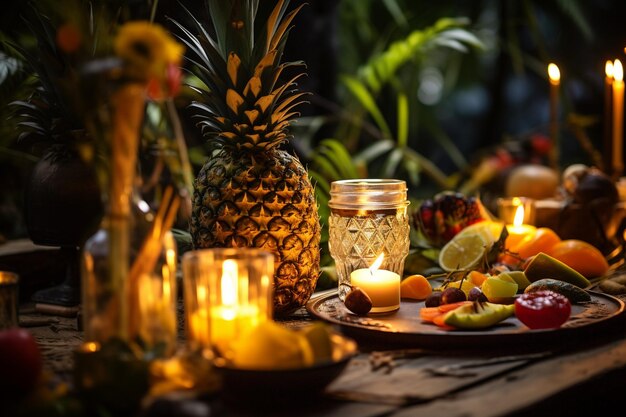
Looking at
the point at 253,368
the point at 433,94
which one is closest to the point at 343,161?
the point at 253,368

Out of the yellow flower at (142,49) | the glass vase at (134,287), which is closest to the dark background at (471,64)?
the glass vase at (134,287)

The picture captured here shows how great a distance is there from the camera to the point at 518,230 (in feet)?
8.02

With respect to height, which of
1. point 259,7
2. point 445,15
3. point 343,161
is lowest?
point 343,161

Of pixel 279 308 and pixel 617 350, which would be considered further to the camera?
pixel 279 308

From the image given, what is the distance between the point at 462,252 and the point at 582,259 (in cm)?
33

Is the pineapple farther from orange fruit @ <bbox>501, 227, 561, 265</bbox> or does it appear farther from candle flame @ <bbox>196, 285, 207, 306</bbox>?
orange fruit @ <bbox>501, 227, 561, 265</bbox>

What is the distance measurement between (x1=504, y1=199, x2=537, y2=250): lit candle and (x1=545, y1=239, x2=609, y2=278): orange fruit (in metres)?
0.17

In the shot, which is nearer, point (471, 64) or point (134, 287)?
point (134, 287)

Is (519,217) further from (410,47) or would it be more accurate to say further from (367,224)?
(410,47)

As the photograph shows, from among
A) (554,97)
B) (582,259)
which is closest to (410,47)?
(554,97)

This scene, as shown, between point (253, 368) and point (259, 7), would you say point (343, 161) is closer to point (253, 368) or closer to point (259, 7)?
point (259, 7)

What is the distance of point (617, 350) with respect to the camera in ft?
5.19

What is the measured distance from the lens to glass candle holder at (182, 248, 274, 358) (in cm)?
139

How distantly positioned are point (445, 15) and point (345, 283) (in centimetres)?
236
